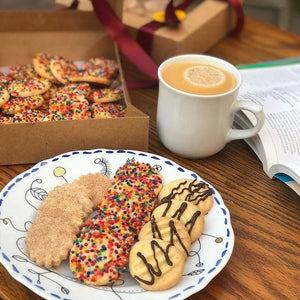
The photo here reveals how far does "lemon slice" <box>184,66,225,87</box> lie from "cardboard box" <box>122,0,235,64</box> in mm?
234

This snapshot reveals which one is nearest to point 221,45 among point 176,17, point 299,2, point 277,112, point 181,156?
point 176,17

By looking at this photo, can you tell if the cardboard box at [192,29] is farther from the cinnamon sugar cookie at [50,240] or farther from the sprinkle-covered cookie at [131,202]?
the cinnamon sugar cookie at [50,240]

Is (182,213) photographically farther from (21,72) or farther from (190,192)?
(21,72)

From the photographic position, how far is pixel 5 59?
1.24 metres

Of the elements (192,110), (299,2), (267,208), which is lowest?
(299,2)

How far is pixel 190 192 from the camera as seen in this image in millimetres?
854

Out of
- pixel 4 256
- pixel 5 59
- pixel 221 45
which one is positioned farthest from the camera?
pixel 221 45

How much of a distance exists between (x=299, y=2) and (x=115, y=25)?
1.61m

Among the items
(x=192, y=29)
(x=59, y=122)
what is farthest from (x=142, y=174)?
(x=192, y=29)

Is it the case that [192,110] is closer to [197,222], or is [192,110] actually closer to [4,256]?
[197,222]

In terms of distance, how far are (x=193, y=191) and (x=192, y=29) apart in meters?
0.60

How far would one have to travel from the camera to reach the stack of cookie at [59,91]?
40.5 inches

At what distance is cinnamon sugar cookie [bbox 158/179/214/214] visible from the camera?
841mm

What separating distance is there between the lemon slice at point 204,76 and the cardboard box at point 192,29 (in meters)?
0.23
